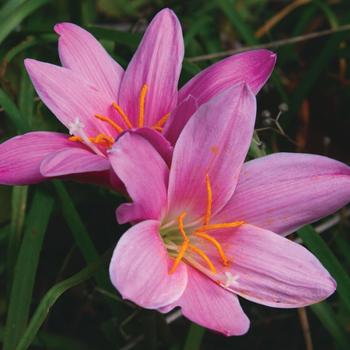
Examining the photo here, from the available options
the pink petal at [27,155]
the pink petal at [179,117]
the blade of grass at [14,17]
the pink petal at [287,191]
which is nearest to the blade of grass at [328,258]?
the pink petal at [287,191]

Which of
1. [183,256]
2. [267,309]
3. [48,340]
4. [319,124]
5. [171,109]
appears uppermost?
[171,109]

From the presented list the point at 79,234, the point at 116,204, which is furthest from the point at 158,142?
the point at 116,204

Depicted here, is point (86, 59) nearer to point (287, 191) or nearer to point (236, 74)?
point (236, 74)

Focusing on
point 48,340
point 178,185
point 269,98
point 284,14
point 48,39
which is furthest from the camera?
point 284,14

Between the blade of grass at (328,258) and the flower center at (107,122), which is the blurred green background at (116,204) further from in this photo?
the flower center at (107,122)

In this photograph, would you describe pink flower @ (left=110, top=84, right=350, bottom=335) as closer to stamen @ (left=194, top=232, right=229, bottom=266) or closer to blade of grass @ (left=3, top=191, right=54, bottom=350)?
stamen @ (left=194, top=232, right=229, bottom=266)

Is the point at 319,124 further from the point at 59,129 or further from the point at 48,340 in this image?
the point at 48,340

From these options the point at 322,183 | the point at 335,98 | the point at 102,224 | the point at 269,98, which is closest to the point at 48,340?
the point at 102,224
